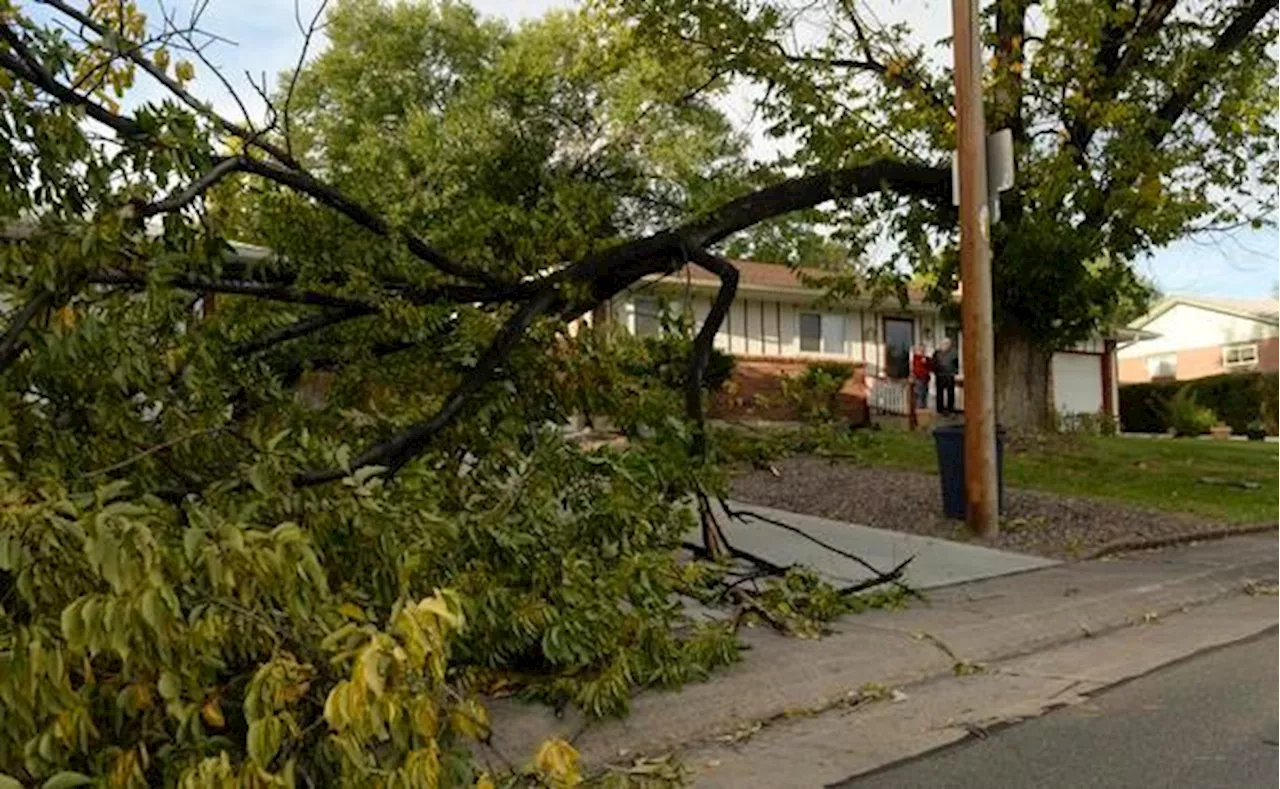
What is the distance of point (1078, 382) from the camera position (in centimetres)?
3544

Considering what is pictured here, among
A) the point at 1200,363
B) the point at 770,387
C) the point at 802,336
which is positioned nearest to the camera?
the point at 770,387

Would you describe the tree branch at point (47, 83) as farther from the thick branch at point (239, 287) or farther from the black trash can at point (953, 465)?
the black trash can at point (953, 465)

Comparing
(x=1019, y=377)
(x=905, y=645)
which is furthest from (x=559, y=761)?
(x=1019, y=377)

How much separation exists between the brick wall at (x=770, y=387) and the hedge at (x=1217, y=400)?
13.0 meters

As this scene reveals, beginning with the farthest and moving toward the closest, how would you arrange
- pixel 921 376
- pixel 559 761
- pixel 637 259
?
pixel 921 376
pixel 637 259
pixel 559 761

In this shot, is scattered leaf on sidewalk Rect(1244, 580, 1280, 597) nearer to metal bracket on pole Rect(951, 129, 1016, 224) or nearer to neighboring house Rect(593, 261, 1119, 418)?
metal bracket on pole Rect(951, 129, 1016, 224)

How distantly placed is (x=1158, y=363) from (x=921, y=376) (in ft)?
126

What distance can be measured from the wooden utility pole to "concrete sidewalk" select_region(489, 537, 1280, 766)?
110 centimetres

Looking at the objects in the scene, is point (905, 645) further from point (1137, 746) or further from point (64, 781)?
point (64, 781)

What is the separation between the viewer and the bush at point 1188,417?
32500 mm

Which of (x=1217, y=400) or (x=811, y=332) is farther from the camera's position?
(x=1217, y=400)

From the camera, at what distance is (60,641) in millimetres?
2730

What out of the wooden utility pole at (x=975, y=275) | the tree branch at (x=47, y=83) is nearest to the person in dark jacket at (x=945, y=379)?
the wooden utility pole at (x=975, y=275)

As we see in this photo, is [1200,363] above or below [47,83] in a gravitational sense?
above
